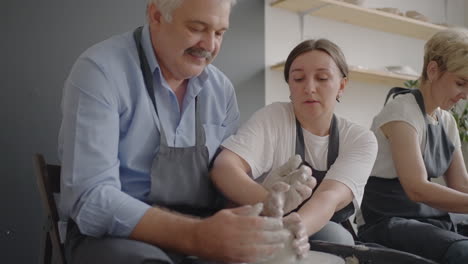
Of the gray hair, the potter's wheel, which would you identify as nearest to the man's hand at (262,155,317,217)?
the potter's wheel

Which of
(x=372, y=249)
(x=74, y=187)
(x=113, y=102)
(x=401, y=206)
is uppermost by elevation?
(x=113, y=102)

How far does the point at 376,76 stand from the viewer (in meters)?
2.73

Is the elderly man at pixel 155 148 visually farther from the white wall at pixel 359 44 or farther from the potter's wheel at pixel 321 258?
the white wall at pixel 359 44

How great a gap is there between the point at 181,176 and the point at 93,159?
26cm

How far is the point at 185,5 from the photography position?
45.7 inches

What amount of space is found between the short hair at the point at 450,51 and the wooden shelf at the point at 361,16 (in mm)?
896

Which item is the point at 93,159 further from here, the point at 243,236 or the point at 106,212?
the point at 243,236

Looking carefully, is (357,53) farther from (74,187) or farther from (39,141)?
(74,187)

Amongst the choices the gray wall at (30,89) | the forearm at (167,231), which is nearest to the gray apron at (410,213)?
the forearm at (167,231)

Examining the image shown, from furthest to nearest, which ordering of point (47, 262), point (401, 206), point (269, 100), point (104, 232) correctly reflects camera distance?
point (269, 100)
point (401, 206)
point (47, 262)
point (104, 232)

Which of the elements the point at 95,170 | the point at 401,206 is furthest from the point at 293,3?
the point at 95,170

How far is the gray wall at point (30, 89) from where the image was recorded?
1.66 meters

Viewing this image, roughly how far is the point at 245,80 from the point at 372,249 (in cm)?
146

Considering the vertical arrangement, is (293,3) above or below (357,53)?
above
